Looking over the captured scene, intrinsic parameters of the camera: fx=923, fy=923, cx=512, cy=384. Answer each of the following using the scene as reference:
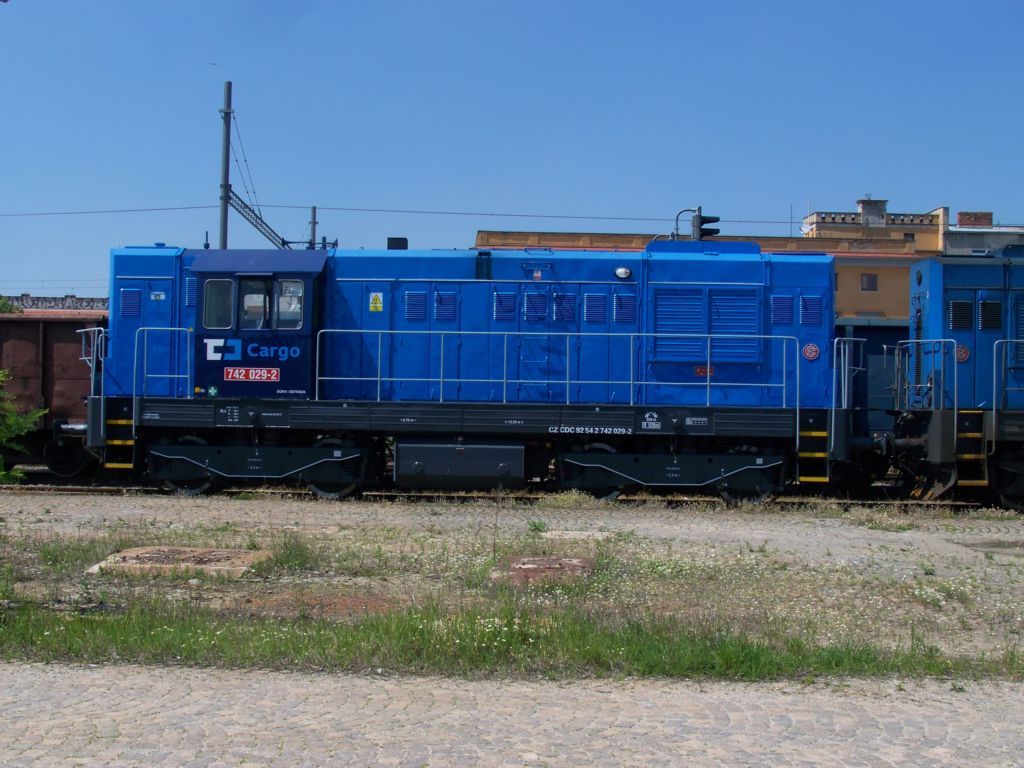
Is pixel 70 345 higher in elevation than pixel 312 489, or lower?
higher

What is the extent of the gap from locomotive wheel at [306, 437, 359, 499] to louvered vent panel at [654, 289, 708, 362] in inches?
208

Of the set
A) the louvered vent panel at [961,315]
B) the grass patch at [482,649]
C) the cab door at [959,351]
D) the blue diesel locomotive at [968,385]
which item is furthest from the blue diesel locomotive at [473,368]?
the grass patch at [482,649]

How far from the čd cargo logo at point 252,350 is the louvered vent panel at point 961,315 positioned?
10543 mm

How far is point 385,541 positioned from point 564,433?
14.6ft

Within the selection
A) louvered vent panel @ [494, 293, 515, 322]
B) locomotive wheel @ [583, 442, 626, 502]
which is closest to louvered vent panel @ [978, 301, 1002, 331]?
locomotive wheel @ [583, 442, 626, 502]

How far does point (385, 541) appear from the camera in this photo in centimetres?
1065

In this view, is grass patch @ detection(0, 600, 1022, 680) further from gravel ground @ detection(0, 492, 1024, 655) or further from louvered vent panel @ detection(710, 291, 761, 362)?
louvered vent panel @ detection(710, 291, 761, 362)

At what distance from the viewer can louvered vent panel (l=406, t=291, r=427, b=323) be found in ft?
49.8

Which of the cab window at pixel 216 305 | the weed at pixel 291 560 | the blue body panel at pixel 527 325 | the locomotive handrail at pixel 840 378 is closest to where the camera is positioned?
the weed at pixel 291 560

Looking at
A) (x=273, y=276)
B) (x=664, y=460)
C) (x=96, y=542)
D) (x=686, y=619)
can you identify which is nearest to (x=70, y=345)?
(x=273, y=276)

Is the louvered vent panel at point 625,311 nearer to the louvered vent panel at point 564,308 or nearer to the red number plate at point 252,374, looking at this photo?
the louvered vent panel at point 564,308

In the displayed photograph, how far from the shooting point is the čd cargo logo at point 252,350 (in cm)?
1466

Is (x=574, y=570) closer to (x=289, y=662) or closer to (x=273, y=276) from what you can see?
(x=289, y=662)

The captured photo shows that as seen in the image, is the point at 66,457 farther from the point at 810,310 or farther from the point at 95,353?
the point at 810,310
